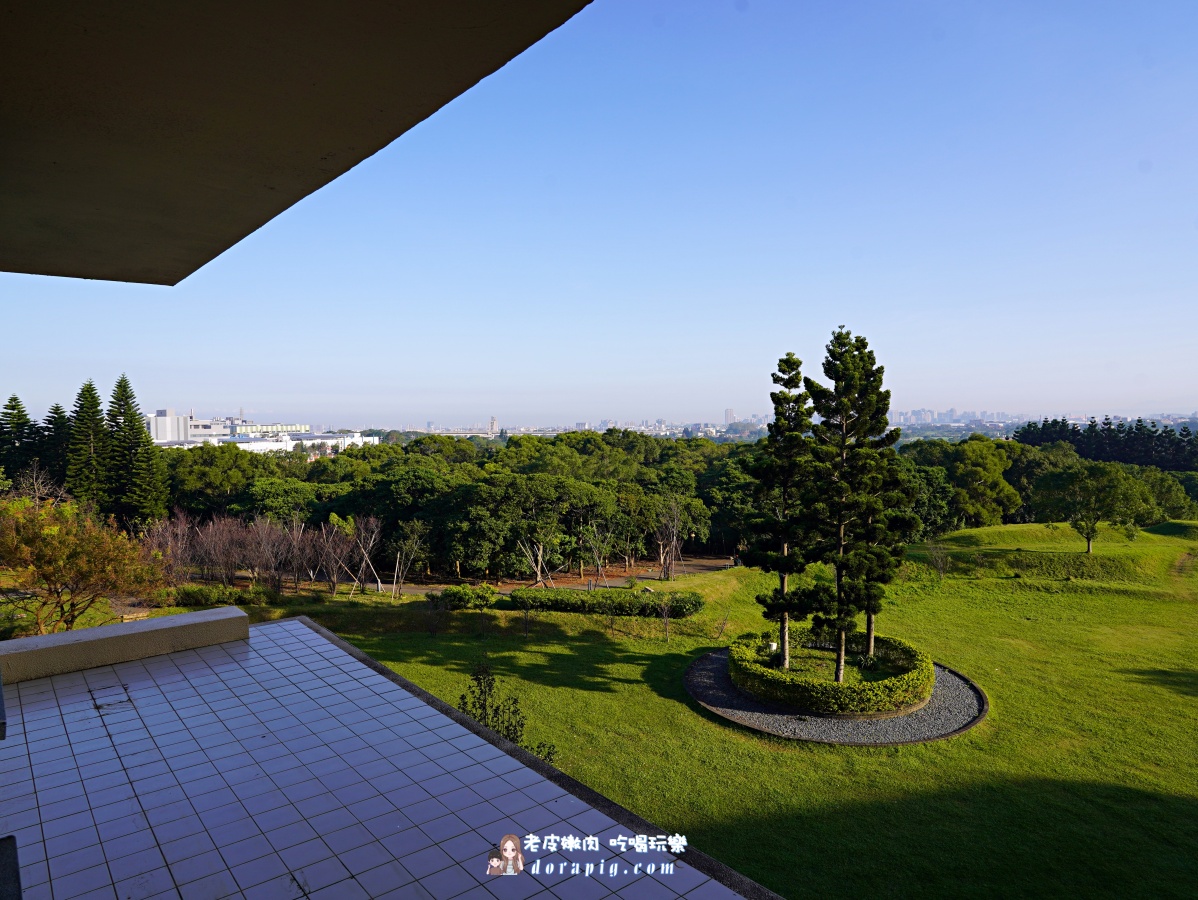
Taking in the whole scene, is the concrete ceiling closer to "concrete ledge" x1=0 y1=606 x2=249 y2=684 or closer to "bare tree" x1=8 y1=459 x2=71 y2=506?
"concrete ledge" x1=0 y1=606 x2=249 y2=684

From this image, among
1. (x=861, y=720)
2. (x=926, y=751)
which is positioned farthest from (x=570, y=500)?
(x=926, y=751)

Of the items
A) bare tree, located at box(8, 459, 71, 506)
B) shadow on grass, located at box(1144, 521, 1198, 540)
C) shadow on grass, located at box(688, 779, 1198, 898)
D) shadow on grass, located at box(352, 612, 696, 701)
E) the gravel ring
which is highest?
bare tree, located at box(8, 459, 71, 506)

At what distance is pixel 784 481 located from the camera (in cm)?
1119

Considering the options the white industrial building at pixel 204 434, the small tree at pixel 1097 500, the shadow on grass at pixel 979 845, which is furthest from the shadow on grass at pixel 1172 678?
the white industrial building at pixel 204 434

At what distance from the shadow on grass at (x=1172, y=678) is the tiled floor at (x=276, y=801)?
34.5 ft

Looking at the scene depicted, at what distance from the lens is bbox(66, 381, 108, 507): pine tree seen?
24.2m

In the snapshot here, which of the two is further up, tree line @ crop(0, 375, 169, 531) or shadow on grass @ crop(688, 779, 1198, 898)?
tree line @ crop(0, 375, 169, 531)

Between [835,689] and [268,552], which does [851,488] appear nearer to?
[835,689]

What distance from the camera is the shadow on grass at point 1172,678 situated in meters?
10.2

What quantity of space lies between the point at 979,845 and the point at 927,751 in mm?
2211

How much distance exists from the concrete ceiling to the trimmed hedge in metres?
12.7

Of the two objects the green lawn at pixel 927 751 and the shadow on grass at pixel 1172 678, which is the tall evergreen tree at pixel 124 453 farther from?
the shadow on grass at pixel 1172 678

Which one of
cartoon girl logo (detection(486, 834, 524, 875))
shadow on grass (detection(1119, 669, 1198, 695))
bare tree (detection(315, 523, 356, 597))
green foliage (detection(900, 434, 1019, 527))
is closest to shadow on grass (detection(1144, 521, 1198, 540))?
green foliage (detection(900, 434, 1019, 527))

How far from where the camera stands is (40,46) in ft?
3.72
